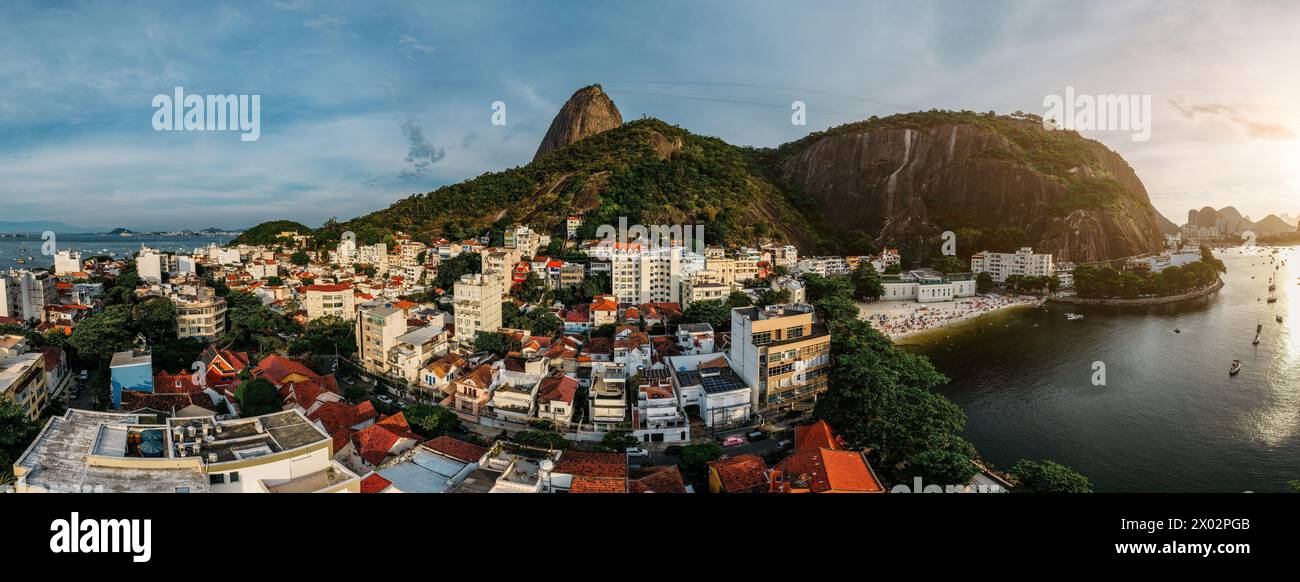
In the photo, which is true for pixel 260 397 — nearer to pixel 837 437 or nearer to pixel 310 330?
pixel 310 330

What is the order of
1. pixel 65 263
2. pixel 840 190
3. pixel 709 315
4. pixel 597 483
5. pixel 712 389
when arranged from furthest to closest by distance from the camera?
1. pixel 840 190
2. pixel 65 263
3. pixel 709 315
4. pixel 712 389
5. pixel 597 483

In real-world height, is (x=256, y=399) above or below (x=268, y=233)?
below

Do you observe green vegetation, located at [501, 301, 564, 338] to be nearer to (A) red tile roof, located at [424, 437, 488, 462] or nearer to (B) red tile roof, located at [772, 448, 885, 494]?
(A) red tile roof, located at [424, 437, 488, 462]

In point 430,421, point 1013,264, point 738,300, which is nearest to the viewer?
point 430,421

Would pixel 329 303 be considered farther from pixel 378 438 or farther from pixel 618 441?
pixel 618 441

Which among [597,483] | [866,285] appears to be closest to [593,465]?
[597,483]

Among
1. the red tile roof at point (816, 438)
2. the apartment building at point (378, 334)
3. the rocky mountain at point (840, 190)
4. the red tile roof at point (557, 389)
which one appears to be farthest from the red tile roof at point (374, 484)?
the rocky mountain at point (840, 190)

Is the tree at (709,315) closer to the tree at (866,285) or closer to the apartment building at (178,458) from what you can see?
the tree at (866,285)
